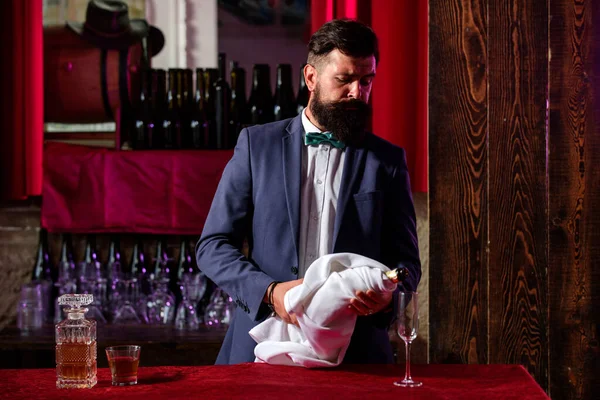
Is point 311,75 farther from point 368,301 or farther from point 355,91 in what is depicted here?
point 368,301

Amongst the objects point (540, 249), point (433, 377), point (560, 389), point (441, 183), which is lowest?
point (560, 389)

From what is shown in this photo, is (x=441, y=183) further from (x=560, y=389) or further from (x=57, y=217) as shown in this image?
(x=57, y=217)

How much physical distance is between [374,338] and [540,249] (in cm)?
84

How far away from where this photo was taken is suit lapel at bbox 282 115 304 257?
86.7 inches

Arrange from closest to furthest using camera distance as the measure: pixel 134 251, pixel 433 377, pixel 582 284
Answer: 1. pixel 433 377
2. pixel 582 284
3. pixel 134 251

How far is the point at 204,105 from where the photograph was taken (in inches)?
148

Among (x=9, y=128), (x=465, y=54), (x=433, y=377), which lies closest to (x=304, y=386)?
(x=433, y=377)

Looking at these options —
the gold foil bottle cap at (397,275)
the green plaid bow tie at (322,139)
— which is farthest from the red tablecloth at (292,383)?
the green plaid bow tie at (322,139)

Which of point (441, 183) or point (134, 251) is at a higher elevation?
point (441, 183)

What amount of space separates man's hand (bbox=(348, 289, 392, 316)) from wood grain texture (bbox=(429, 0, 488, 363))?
94 cm

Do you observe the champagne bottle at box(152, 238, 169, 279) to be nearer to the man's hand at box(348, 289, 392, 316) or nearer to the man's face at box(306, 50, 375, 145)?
the man's face at box(306, 50, 375, 145)

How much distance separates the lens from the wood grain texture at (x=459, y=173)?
9.05 ft

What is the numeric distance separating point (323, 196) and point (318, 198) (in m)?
0.01

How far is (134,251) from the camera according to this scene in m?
3.78
